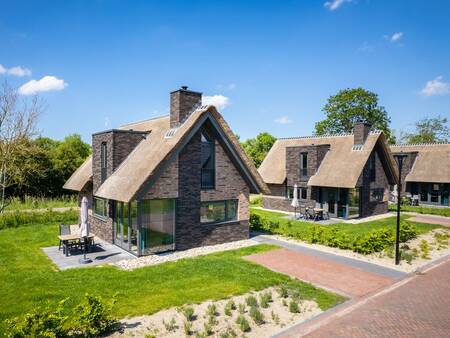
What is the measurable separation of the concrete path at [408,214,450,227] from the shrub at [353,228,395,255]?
34.9 feet

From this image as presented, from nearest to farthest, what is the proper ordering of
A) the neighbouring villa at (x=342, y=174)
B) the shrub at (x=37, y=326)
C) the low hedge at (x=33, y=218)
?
the shrub at (x=37, y=326) → the low hedge at (x=33, y=218) → the neighbouring villa at (x=342, y=174)

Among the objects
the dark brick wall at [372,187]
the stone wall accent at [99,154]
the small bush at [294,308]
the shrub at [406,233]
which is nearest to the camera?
the small bush at [294,308]

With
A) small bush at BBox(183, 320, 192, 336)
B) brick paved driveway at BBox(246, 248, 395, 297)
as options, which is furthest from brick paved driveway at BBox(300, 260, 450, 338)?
small bush at BBox(183, 320, 192, 336)

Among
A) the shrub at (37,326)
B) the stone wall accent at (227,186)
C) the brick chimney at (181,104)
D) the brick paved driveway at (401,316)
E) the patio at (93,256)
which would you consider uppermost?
the brick chimney at (181,104)

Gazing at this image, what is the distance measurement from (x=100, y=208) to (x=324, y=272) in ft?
41.4

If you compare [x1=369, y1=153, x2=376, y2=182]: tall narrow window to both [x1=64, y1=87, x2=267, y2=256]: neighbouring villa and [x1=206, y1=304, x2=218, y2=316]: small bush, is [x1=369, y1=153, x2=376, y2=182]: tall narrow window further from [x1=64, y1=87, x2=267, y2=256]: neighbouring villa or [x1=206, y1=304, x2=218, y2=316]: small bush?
[x1=206, y1=304, x2=218, y2=316]: small bush

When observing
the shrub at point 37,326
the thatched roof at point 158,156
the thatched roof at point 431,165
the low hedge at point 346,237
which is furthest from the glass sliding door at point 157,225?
the thatched roof at point 431,165

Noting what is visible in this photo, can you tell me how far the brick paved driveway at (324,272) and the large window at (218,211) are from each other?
3.12 metres

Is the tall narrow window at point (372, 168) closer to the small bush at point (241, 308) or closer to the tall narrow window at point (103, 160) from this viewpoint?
the tall narrow window at point (103, 160)

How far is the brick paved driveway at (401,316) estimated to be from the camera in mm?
8891

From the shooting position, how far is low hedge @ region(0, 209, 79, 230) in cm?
2192

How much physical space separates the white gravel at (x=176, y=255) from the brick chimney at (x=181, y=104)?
6.29 m

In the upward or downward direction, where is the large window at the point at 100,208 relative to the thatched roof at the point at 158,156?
downward

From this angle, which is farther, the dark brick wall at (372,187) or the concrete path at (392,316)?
the dark brick wall at (372,187)
